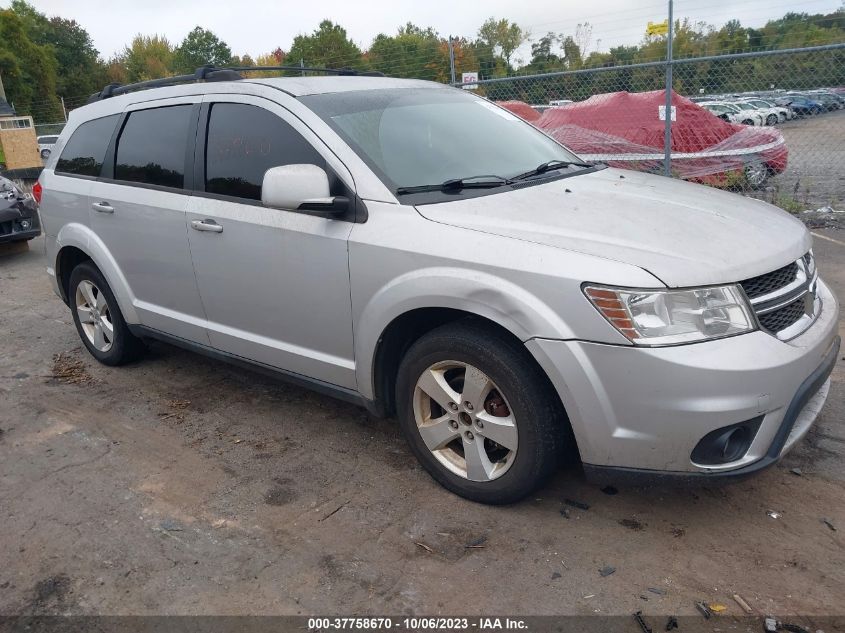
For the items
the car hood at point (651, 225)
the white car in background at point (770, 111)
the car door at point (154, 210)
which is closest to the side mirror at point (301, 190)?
the car hood at point (651, 225)

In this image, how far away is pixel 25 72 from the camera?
2101 inches

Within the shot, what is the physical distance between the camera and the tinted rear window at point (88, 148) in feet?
15.7

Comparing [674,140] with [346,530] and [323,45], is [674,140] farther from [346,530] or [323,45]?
[323,45]

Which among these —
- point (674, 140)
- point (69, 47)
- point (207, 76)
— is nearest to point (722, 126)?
point (674, 140)

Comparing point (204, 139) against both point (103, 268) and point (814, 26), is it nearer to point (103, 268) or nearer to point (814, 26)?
point (103, 268)

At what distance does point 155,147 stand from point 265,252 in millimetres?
1255

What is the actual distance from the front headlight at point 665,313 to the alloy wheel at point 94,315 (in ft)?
11.8

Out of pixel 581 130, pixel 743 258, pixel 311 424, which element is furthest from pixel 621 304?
pixel 581 130

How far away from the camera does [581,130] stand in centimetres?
1016

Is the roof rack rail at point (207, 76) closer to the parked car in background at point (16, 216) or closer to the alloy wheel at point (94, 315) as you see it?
the alloy wheel at point (94, 315)

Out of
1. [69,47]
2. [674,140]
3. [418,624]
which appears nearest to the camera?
[418,624]

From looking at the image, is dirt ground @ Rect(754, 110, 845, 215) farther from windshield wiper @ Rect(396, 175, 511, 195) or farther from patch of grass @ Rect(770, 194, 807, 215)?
windshield wiper @ Rect(396, 175, 511, 195)

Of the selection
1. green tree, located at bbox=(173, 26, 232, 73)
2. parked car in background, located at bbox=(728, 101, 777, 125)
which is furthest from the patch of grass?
green tree, located at bbox=(173, 26, 232, 73)

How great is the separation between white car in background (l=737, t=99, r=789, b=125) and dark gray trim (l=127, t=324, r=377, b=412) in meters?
10.1
